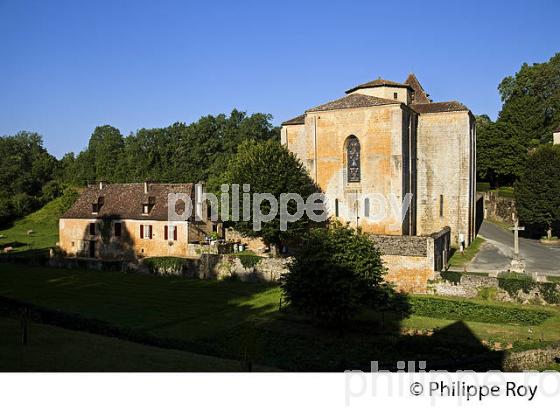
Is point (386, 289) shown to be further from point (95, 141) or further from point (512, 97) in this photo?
point (95, 141)

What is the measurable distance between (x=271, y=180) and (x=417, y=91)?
1887 cm

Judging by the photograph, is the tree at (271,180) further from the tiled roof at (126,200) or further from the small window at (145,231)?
the small window at (145,231)

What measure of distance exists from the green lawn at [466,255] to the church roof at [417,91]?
1281cm

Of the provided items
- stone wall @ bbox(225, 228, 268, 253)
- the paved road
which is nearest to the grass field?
the paved road

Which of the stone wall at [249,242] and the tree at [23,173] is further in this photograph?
the tree at [23,173]

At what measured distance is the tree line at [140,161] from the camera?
227 feet

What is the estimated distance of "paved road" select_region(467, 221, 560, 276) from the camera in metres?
29.2

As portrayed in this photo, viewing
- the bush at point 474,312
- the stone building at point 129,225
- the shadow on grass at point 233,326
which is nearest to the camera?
the shadow on grass at point 233,326

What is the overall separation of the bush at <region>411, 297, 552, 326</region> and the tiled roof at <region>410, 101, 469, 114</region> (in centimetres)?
1829

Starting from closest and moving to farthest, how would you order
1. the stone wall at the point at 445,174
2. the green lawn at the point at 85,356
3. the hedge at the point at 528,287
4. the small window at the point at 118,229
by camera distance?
1. the green lawn at the point at 85,356
2. the hedge at the point at 528,287
3. the stone wall at the point at 445,174
4. the small window at the point at 118,229

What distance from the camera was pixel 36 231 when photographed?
59750 mm

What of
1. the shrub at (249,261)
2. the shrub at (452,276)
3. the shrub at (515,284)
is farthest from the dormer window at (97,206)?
the shrub at (515,284)

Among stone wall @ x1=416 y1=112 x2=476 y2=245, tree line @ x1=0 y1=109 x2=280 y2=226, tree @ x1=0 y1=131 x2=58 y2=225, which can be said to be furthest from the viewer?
tree line @ x1=0 y1=109 x2=280 y2=226

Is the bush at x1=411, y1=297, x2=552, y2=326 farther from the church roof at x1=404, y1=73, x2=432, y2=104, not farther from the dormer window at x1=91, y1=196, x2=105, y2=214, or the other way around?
the dormer window at x1=91, y1=196, x2=105, y2=214
